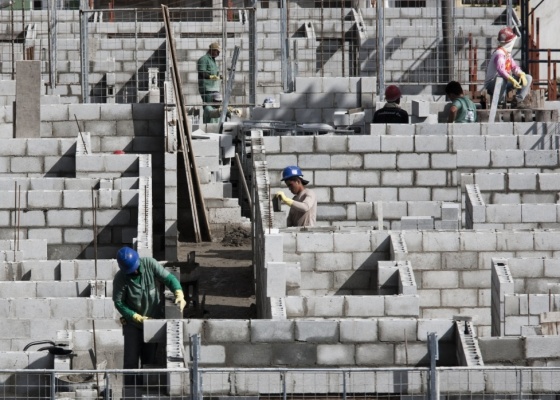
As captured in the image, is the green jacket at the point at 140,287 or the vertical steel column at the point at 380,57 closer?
the green jacket at the point at 140,287

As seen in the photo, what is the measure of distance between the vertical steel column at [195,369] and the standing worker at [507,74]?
39.8 ft

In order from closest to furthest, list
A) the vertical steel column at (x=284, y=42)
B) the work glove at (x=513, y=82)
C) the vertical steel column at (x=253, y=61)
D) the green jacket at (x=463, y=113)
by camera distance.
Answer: the green jacket at (x=463, y=113)
the work glove at (x=513, y=82)
the vertical steel column at (x=253, y=61)
the vertical steel column at (x=284, y=42)

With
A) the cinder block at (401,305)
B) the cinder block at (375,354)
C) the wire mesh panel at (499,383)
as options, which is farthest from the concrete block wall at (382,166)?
the wire mesh panel at (499,383)

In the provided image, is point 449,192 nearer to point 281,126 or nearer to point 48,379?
point 281,126

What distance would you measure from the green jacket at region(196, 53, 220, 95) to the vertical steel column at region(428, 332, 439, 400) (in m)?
14.3

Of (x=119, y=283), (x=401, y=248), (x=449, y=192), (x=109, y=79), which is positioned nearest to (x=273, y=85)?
(x=109, y=79)

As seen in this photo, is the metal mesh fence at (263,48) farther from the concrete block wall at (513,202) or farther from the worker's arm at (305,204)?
the worker's arm at (305,204)

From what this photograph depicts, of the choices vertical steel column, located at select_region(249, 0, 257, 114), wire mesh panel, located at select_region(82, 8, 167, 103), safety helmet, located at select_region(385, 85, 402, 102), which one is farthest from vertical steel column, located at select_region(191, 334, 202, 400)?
wire mesh panel, located at select_region(82, 8, 167, 103)

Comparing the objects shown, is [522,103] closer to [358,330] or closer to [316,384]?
[358,330]

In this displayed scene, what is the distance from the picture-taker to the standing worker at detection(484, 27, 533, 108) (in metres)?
28.5

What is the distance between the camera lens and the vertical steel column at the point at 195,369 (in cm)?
1703

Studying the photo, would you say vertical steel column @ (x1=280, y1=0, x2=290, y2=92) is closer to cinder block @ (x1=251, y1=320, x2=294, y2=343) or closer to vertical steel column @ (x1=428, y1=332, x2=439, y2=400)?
cinder block @ (x1=251, y1=320, x2=294, y2=343)

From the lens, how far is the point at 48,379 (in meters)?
18.0

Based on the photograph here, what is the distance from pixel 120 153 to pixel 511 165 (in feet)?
17.2
